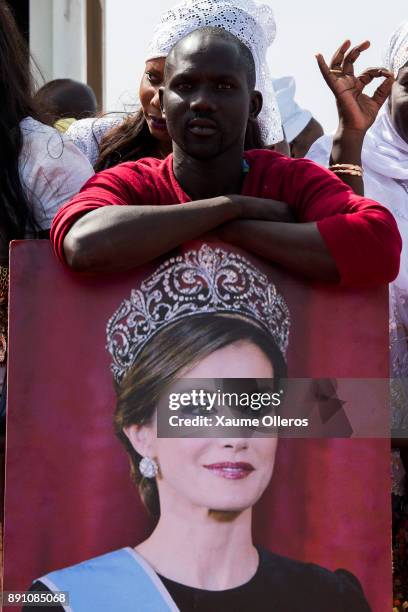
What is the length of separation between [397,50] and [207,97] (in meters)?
1.42

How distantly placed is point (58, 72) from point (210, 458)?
24.1ft

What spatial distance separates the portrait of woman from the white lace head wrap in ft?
3.09

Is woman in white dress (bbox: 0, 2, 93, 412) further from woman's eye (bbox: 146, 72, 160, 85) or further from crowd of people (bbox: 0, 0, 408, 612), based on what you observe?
woman's eye (bbox: 146, 72, 160, 85)

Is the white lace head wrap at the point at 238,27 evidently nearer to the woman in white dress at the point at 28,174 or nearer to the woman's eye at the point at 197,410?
the woman in white dress at the point at 28,174

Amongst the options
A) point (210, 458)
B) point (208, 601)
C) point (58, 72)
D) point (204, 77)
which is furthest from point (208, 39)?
point (58, 72)

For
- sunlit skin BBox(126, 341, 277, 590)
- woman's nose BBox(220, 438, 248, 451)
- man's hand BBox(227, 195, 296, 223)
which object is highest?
man's hand BBox(227, 195, 296, 223)

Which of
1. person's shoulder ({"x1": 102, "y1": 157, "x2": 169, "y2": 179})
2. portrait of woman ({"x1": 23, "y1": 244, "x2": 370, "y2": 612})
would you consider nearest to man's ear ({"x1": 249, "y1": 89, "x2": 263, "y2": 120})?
person's shoulder ({"x1": 102, "y1": 157, "x2": 169, "y2": 179})

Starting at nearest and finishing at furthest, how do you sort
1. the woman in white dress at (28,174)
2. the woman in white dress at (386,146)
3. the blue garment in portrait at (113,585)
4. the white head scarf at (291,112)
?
1. the blue garment in portrait at (113,585)
2. the woman in white dress at (28,174)
3. the woman in white dress at (386,146)
4. the white head scarf at (291,112)

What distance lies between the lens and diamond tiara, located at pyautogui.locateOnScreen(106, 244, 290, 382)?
107 inches

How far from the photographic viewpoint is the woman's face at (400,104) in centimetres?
402

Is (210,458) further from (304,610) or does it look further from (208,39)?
(208,39)

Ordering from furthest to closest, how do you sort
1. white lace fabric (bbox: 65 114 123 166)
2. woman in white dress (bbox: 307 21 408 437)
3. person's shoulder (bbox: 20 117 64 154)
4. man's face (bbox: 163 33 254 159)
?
white lace fabric (bbox: 65 114 123 166) < woman in white dress (bbox: 307 21 408 437) < person's shoulder (bbox: 20 117 64 154) < man's face (bbox: 163 33 254 159)

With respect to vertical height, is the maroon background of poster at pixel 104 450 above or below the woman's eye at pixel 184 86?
below

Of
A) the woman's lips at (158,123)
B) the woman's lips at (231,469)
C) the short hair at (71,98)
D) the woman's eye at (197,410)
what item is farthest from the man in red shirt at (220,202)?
the short hair at (71,98)
